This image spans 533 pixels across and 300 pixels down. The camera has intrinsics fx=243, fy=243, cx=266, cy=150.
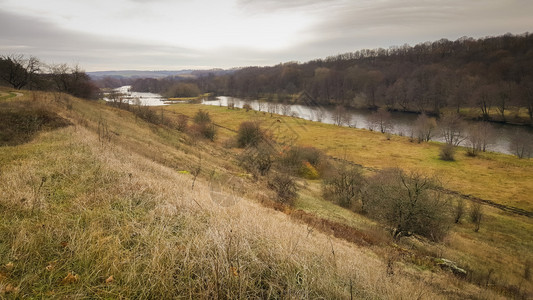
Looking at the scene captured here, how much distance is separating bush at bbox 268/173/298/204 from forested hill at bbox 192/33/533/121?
261ft

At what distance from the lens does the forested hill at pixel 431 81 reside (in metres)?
73.9

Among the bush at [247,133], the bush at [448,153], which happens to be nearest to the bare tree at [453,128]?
the bush at [448,153]

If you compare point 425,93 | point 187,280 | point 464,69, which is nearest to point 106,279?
point 187,280

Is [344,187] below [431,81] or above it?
below

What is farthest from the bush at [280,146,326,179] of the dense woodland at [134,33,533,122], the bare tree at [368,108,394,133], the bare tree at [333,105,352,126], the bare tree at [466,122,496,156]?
the dense woodland at [134,33,533,122]

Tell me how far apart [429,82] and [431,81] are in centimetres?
107

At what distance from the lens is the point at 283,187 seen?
1905cm

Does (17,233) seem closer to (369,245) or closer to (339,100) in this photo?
(369,245)

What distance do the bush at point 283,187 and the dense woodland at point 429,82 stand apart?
79205 mm

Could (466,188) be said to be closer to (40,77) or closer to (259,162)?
(259,162)

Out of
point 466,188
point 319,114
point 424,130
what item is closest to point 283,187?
point 466,188

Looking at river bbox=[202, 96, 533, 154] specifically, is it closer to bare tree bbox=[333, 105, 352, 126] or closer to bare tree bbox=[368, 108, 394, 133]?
bare tree bbox=[333, 105, 352, 126]

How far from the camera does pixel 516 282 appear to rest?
39.5ft

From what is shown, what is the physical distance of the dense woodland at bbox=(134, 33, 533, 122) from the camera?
7412 cm
